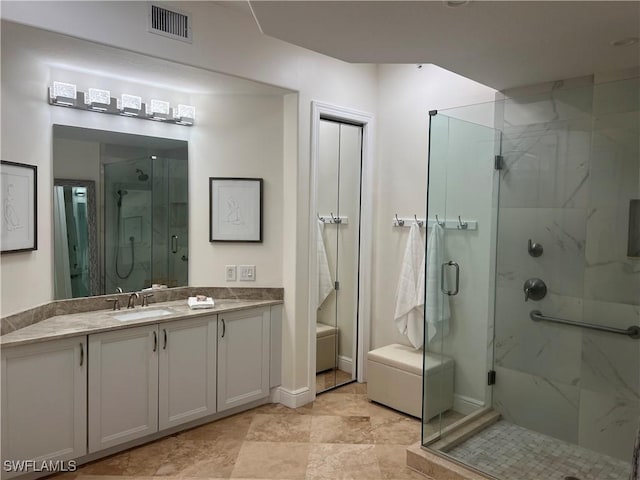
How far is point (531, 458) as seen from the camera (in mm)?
2717

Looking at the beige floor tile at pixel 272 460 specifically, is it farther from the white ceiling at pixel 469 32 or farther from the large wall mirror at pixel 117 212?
the white ceiling at pixel 469 32

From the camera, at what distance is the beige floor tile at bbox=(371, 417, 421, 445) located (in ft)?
10.3

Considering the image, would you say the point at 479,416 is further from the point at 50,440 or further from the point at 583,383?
the point at 50,440

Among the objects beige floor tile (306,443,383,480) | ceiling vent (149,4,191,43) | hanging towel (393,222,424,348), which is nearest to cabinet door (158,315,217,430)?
beige floor tile (306,443,383,480)

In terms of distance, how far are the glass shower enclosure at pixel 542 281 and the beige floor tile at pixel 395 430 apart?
34cm

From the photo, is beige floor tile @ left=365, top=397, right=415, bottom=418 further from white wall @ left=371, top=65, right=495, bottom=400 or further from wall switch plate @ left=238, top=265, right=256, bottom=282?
wall switch plate @ left=238, top=265, right=256, bottom=282

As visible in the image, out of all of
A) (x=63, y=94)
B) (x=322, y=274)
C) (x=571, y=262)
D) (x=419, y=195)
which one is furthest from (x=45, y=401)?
(x=571, y=262)

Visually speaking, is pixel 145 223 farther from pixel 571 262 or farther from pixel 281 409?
pixel 571 262

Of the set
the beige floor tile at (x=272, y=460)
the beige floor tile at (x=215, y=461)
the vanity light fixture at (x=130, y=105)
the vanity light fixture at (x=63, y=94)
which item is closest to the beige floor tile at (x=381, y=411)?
the beige floor tile at (x=272, y=460)

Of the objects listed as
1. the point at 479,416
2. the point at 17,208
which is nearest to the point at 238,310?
the point at 17,208

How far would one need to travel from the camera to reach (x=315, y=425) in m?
3.34

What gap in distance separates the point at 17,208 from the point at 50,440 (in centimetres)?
138

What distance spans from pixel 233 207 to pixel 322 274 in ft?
3.30

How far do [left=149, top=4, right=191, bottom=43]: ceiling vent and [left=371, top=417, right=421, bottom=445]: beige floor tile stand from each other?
9.88 feet
